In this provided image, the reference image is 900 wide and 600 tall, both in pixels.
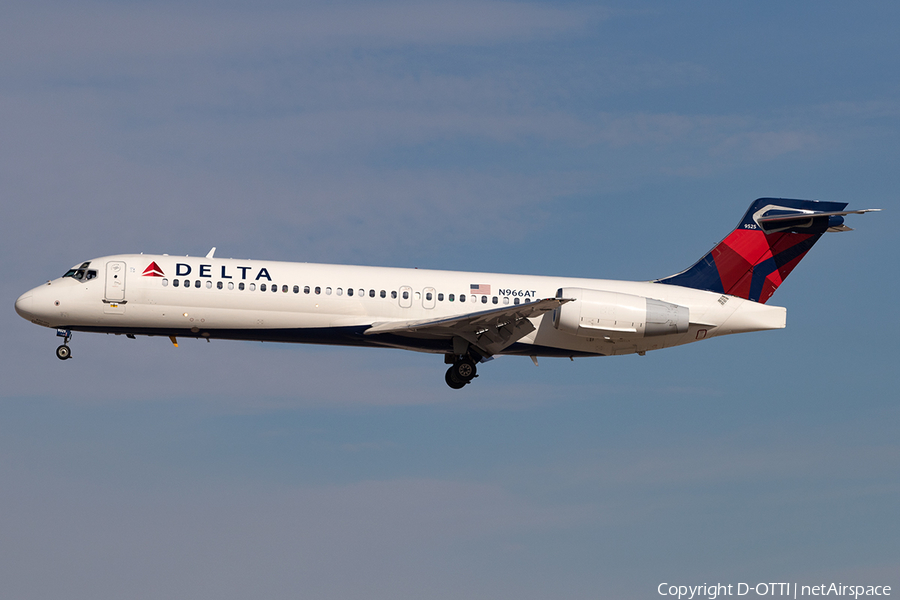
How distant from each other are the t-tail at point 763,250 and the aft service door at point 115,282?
1829 cm

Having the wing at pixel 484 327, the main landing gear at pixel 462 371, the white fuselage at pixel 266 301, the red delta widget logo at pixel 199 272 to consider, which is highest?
A: the red delta widget logo at pixel 199 272

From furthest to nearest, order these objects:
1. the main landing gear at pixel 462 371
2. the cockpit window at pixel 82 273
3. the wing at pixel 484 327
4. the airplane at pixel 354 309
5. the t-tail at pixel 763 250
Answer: the t-tail at pixel 763 250, the main landing gear at pixel 462 371, the cockpit window at pixel 82 273, the airplane at pixel 354 309, the wing at pixel 484 327

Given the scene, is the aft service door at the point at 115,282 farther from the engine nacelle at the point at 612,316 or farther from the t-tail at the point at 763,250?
the t-tail at the point at 763,250

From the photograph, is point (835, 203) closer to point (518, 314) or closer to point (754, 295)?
point (754, 295)

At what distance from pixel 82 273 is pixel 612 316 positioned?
1680 centimetres

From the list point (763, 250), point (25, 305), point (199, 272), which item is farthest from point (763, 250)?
point (25, 305)

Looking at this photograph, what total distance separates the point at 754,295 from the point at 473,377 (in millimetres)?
10279

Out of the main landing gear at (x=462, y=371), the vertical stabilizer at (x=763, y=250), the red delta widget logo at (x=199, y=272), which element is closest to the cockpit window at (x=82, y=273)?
the red delta widget logo at (x=199, y=272)

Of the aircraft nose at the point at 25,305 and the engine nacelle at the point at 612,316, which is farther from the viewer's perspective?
the aircraft nose at the point at 25,305

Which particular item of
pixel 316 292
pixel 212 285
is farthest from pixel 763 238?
pixel 212 285

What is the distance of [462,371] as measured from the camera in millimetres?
33781

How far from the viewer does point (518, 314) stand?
1248 inches

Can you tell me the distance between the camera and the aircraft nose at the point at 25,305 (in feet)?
107

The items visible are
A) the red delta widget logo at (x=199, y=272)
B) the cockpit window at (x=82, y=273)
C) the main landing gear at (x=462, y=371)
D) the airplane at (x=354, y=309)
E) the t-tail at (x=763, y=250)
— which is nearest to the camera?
the airplane at (x=354, y=309)
